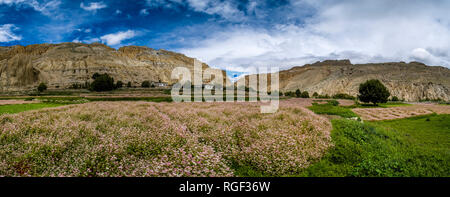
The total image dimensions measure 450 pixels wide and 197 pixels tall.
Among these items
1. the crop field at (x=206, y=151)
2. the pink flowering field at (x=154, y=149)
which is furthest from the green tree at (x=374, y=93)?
the pink flowering field at (x=154, y=149)

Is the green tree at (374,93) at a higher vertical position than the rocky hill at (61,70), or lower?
lower

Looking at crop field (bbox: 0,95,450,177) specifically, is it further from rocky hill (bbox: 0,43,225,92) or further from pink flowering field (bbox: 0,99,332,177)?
rocky hill (bbox: 0,43,225,92)

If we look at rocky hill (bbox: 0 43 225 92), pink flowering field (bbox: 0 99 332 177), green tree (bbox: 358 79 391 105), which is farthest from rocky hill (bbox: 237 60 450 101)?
rocky hill (bbox: 0 43 225 92)

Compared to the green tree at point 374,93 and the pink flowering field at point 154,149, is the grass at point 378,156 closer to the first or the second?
the pink flowering field at point 154,149

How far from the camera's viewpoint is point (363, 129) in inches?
342

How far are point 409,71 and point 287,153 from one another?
406ft

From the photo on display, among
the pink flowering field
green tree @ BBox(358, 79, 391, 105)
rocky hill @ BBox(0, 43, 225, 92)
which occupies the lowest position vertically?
the pink flowering field

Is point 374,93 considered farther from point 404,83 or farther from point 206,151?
point 404,83

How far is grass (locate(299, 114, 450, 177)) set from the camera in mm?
5074

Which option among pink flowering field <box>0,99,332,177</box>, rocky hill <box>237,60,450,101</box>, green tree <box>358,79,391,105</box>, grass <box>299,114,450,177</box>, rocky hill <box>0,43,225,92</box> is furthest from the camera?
rocky hill <box>0,43,225,92</box>

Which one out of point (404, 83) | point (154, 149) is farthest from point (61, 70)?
point (404, 83)

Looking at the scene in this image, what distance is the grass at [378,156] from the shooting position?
5074mm
